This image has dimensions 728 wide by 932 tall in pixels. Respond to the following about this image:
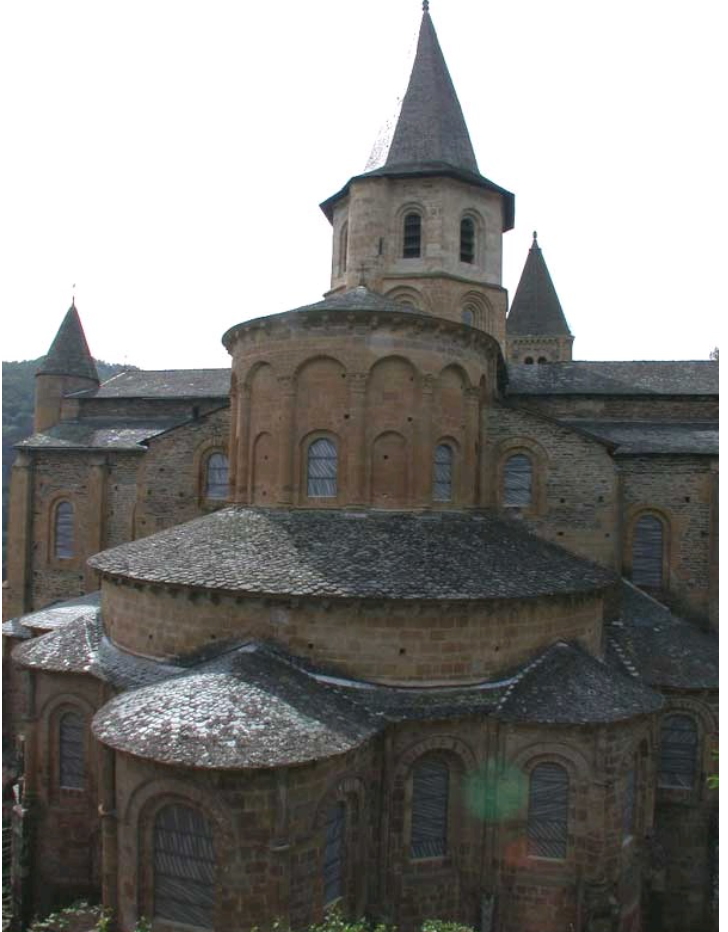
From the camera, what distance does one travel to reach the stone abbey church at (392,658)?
34.2 feet

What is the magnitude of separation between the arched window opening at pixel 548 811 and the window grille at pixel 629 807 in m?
1.22

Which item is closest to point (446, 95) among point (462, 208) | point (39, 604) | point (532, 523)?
point (462, 208)

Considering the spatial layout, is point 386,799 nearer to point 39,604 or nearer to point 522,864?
point 522,864

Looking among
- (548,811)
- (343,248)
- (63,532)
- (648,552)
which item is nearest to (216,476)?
(63,532)

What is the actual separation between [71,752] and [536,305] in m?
33.2

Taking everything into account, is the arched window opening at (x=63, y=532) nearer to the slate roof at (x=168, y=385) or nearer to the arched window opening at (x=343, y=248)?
the slate roof at (x=168, y=385)

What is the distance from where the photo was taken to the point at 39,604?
24406 mm

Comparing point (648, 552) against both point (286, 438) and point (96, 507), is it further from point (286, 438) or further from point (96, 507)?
point (96, 507)

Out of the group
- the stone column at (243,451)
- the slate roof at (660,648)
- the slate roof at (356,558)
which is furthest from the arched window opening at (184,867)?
the slate roof at (660,648)

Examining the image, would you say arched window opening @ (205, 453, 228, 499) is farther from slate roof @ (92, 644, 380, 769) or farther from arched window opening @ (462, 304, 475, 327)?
slate roof @ (92, 644, 380, 769)

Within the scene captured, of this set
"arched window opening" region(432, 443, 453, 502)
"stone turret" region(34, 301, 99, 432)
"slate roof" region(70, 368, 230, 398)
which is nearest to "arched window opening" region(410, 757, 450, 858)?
"arched window opening" region(432, 443, 453, 502)

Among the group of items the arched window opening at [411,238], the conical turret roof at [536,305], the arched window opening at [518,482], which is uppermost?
the conical turret roof at [536,305]

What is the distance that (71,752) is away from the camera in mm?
14742

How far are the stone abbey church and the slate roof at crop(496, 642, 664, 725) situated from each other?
5cm
